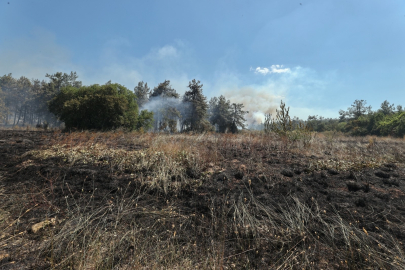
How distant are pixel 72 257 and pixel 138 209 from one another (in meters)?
0.91

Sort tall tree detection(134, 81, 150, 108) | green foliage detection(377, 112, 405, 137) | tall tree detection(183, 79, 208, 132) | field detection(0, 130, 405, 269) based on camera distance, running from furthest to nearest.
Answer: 1. tall tree detection(134, 81, 150, 108)
2. tall tree detection(183, 79, 208, 132)
3. green foliage detection(377, 112, 405, 137)
4. field detection(0, 130, 405, 269)

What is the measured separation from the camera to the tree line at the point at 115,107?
→ 13.4 metres

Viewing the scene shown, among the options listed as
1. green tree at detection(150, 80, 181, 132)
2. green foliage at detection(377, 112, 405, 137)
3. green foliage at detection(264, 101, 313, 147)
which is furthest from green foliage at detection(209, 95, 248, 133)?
green foliage at detection(264, 101, 313, 147)

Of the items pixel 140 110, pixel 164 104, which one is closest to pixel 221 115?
pixel 164 104

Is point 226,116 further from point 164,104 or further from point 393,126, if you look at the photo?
point 393,126

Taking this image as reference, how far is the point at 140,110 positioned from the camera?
68.4ft

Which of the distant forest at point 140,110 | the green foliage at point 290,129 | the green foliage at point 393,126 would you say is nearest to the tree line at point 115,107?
the distant forest at point 140,110

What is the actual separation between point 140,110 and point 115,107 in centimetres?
731

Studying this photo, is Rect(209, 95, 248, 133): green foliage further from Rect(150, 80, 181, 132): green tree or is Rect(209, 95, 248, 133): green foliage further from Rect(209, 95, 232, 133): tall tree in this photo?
Rect(150, 80, 181, 132): green tree

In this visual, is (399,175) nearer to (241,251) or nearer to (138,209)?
(241,251)

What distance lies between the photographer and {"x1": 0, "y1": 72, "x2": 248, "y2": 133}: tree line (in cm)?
1344

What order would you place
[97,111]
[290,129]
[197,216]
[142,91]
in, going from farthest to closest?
[142,91] < [97,111] < [290,129] < [197,216]

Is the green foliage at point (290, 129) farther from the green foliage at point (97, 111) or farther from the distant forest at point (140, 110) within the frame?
the green foliage at point (97, 111)

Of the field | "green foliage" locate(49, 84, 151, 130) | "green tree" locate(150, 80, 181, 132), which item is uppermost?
"green tree" locate(150, 80, 181, 132)
